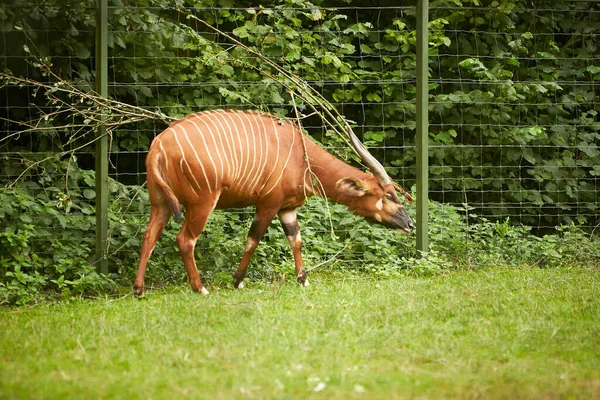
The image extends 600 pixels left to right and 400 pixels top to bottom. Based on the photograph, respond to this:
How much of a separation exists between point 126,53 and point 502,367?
521 cm

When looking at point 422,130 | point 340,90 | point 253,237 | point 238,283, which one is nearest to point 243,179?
point 253,237

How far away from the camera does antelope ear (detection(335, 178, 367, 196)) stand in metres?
6.93

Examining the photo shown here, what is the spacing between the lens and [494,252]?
7.78 m

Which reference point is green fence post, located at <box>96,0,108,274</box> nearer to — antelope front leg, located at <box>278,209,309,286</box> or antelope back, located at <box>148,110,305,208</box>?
antelope back, located at <box>148,110,305,208</box>

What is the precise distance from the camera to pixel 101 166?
265 inches

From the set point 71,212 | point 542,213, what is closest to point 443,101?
point 542,213

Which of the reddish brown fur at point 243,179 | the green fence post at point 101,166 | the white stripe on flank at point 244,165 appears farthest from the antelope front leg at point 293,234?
the green fence post at point 101,166

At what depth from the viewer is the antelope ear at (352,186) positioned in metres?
6.93

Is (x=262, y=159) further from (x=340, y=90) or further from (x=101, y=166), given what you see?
(x=340, y=90)

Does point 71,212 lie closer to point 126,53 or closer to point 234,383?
point 126,53

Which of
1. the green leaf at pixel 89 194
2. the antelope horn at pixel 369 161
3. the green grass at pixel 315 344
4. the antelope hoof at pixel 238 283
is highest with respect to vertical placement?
the antelope horn at pixel 369 161

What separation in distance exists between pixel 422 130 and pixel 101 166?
2.69m

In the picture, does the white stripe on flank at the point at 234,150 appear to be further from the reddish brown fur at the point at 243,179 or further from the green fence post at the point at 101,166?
the green fence post at the point at 101,166

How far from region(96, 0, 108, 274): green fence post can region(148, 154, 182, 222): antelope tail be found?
75cm
